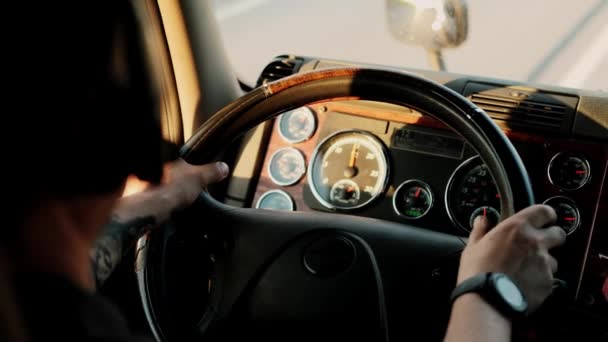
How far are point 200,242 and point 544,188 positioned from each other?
3.29 ft

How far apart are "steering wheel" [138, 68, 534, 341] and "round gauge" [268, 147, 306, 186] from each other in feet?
2.49

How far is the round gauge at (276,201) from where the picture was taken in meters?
2.49

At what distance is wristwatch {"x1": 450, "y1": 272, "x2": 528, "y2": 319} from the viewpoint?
4.09ft

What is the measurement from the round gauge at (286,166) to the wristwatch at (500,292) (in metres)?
1.27

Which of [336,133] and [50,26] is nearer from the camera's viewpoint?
[50,26]

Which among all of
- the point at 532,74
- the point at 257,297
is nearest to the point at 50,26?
the point at 257,297

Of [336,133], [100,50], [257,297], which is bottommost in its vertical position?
[257,297]

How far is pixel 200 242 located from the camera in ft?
5.65

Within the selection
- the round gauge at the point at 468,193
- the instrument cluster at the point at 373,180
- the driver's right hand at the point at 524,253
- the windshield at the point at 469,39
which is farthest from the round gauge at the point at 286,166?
the windshield at the point at 469,39

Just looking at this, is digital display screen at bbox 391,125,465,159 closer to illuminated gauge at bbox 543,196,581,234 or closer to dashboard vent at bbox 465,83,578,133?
dashboard vent at bbox 465,83,578,133

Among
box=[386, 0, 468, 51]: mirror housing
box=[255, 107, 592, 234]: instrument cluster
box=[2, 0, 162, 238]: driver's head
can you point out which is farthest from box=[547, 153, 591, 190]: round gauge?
box=[2, 0, 162, 238]: driver's head

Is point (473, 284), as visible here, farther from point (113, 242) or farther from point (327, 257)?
point (113, 242)

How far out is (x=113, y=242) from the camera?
149 cm

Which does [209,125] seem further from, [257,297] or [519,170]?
[519,170]
